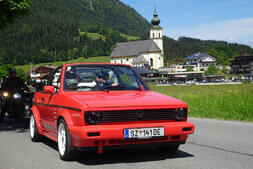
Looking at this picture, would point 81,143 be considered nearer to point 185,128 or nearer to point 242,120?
point 185,128

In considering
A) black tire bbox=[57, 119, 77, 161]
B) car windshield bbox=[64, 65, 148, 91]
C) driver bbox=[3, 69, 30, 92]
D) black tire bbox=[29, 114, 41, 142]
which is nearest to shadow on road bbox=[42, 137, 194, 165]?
black tire bbox=[57, 119, 77, 161]

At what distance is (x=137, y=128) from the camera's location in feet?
17.2

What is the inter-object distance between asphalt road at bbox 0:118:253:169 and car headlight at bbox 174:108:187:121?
0.64m

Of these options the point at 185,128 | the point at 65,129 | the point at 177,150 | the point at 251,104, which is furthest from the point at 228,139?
the point at 251,104

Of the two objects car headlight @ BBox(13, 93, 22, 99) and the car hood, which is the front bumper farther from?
car headlight @ BBox(13, 93, 22, 99)

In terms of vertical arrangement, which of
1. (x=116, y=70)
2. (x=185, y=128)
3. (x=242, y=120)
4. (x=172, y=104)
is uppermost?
(x=116, y=70)

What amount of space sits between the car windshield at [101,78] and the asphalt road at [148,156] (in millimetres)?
1135

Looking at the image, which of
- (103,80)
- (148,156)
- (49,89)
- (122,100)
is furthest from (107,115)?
(49,89)

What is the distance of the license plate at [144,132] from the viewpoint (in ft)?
17.1

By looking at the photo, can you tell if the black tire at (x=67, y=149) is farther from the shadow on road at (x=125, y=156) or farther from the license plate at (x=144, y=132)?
the license plate at (x=144, y=132)

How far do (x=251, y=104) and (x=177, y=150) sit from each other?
21.6ft

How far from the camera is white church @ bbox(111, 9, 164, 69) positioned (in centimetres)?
16850

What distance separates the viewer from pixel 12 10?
14.0m

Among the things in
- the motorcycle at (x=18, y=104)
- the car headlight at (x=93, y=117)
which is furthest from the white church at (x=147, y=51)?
the car headlight at (x=93, y=117)
